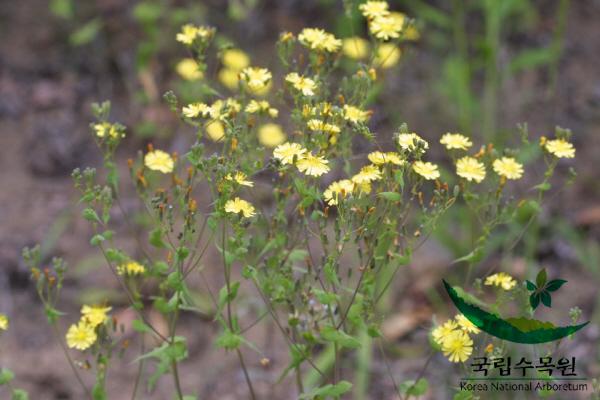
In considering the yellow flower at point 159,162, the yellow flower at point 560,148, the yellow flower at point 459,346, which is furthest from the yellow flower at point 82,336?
the yellow flower at point 560,148

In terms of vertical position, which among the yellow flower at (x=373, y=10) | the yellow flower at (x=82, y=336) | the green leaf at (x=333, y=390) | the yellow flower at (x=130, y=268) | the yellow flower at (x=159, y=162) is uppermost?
the yellow flower at (x=373, y=10)

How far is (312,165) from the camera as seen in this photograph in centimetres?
221

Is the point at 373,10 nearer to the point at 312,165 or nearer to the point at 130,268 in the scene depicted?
the point at 312,165

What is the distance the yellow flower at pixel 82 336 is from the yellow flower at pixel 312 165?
0.82m

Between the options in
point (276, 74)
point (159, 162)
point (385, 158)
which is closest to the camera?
point (385, 158)

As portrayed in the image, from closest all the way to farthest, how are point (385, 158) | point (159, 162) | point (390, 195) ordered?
point (390, 195), point (385, 158), point (159, 162)

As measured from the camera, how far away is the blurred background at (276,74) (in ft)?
12.8

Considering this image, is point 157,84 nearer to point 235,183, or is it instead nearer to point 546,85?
point 546,85

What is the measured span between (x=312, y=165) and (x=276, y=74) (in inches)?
112

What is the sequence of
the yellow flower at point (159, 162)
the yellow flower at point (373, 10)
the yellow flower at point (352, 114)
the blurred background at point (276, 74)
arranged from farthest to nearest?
the blurred background at point (276, 74) → the yellow flower at point (373, 10) → the yellow flower at point (159, 162) → the yellow flower at point (352, 114)

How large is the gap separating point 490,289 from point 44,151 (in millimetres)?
2595

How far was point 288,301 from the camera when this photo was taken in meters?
2.38

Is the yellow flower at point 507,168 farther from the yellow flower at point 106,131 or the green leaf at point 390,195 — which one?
the yellow flower at point 106,131

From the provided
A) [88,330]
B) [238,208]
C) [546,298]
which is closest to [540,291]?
[546,298]
